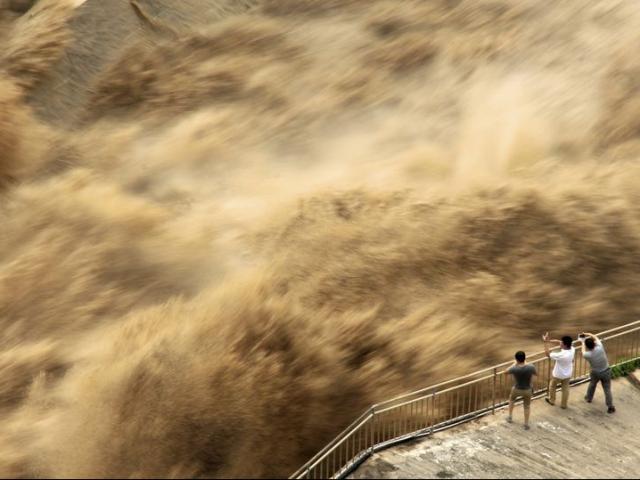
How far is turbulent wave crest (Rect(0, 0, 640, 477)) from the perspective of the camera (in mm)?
14812

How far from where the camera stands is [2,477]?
1379cm

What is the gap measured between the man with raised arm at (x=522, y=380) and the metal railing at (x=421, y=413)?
0.59 meters

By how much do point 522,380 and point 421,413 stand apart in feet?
5.45

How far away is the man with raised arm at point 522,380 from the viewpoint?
13.7m

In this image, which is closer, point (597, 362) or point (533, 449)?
point (533, 449)

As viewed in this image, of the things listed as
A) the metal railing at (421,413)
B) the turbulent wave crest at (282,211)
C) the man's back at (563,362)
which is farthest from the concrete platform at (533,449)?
the turbulent wave crest at (282,211)

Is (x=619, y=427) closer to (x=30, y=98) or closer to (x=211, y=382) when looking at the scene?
(x=211, y=382)

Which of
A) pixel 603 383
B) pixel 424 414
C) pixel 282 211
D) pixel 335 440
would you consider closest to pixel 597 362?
pixel 603 383

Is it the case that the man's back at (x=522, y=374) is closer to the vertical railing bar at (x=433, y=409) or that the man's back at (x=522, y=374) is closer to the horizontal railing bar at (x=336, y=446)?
the vertical railing bar at (x=433, y=409)

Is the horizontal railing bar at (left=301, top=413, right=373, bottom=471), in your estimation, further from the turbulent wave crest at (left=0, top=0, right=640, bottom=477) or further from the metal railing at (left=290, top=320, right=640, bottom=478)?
the turbulent wave crest at (left=0, top=0, right=640, bottom=477)

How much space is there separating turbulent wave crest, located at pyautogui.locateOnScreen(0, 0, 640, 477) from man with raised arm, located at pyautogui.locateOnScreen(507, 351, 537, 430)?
2.31 meters

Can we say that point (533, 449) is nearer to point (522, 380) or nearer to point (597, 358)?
point (522, 380)

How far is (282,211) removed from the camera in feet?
61.8

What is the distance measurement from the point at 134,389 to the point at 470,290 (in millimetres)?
6539
